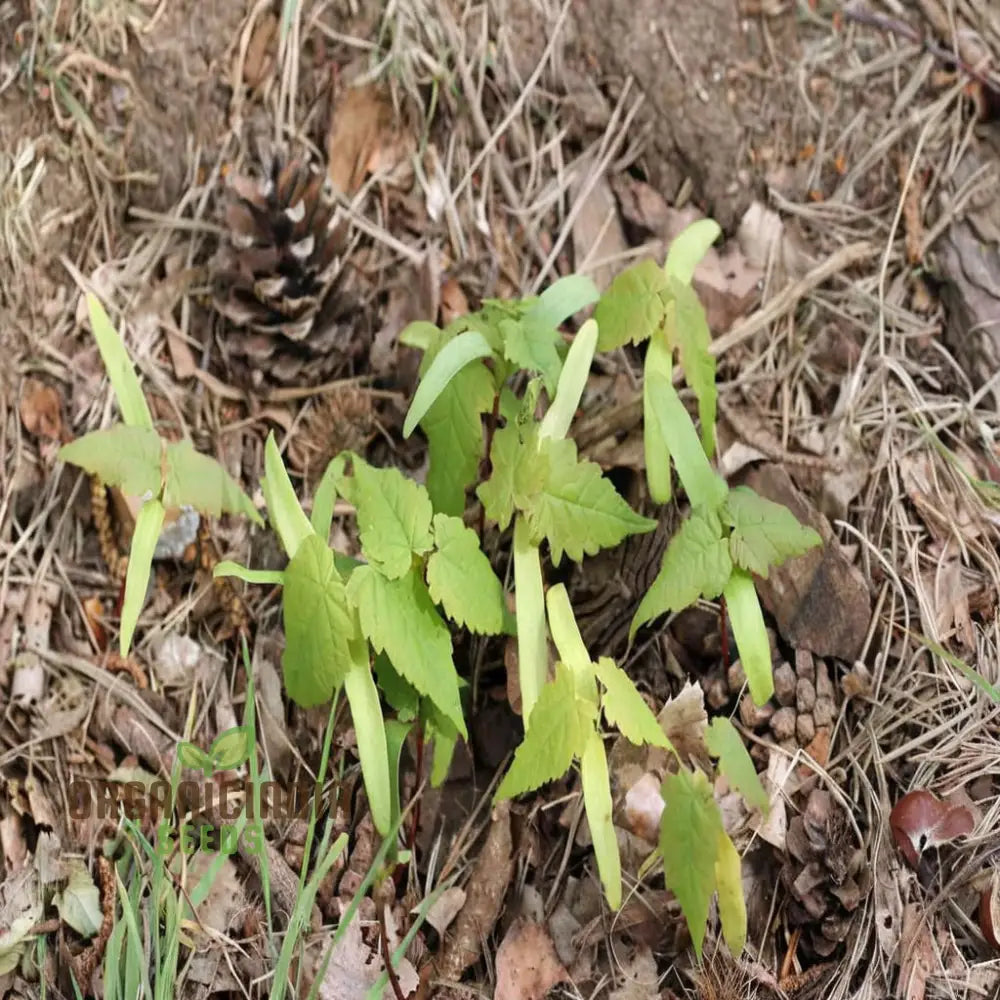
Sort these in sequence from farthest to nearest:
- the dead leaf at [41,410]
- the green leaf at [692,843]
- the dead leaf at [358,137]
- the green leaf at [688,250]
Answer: the dead leaf at [358,137]
the dead leaf at [41,410]
the green leaf at [688,250]
the green leaf at [692,843]

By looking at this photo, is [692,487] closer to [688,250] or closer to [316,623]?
[688,250]

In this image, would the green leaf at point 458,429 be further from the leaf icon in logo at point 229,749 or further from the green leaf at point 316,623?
the leaf icon in logo at point 229,749

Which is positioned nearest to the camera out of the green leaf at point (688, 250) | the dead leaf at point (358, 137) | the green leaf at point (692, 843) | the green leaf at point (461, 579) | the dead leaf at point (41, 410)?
the green leaf at point (692, 843)

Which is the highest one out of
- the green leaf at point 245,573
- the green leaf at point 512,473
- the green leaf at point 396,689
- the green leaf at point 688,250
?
the green leaf at point 688,250

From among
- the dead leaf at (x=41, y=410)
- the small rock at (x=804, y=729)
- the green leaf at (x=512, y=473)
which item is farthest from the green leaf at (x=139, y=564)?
the small rock at (x=804, y=729)

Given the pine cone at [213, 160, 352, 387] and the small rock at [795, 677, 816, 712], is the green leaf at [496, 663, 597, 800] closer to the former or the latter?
the small rock at [795, 677, 816, 712]

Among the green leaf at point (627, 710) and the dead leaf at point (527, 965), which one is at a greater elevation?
the green leaf at point (627, 710)
